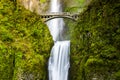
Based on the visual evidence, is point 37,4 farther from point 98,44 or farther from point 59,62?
point 98,44

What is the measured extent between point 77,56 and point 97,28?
2.09m

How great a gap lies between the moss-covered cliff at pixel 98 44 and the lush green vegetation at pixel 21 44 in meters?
2.11

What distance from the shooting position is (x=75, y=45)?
68.0ft

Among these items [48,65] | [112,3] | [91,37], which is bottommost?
[48,65]

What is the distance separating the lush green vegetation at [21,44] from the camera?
64.6 feet

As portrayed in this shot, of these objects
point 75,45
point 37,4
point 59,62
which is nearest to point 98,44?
point 75,45

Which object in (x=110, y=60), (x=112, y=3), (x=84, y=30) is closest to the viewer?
(x=110, y=60)

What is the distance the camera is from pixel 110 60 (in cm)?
1759

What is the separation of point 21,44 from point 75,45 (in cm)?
327

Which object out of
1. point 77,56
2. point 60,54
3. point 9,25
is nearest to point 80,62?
point 77,56

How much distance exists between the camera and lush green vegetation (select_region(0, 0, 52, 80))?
19703mm

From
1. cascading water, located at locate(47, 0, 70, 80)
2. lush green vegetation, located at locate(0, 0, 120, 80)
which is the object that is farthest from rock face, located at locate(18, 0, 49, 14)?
cascading water, located at locate(47, 0, 70, 80)

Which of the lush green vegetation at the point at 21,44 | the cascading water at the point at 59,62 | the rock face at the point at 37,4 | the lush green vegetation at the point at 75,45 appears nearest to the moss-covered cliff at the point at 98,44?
the lush green vegetation at the point at 75,45

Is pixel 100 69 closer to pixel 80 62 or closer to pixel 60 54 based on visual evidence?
pixel 80 62
